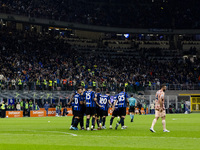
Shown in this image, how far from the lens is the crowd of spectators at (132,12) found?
77875 mm

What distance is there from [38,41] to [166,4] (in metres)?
30.8

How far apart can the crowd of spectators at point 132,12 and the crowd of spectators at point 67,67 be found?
692cm

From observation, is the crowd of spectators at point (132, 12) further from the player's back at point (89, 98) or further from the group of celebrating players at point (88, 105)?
the player's back at point (89, 98)

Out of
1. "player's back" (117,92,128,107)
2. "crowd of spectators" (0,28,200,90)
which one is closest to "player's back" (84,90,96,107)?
"player's back" (117,92,128,107)

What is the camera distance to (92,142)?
15344mm

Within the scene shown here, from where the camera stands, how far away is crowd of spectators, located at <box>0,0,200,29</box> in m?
77.9

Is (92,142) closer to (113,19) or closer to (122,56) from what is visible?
(122,56)

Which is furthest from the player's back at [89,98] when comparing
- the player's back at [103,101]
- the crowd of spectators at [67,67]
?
the crowd of spectators at [67,67]

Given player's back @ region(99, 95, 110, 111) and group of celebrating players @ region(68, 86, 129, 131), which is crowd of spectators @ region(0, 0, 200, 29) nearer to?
player's back @ region(99, 95, 110, 111)

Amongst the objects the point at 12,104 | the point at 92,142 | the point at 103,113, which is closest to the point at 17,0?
the point at 12,104

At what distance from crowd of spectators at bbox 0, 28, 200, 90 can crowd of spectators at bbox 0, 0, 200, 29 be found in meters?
6.92

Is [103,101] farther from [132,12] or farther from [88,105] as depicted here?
[132,12]

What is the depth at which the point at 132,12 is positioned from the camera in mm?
85438

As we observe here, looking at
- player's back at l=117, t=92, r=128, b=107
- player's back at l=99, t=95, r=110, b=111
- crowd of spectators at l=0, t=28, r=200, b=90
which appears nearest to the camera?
player's back at l=117, t=92, r=128, b=107
